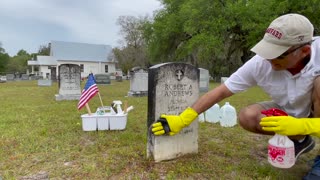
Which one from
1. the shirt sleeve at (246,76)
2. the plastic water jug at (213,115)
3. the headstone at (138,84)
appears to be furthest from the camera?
the headstone at (138,84)

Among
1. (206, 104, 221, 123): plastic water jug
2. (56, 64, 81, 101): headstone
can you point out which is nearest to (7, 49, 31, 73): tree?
(56, 64, 81, 101): headstone

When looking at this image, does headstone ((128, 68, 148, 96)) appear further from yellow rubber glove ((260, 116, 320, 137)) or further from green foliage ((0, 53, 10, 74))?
green foliage ((0, 53, 10, 74))

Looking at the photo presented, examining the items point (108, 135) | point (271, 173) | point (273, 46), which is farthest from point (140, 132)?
point (273, 46)

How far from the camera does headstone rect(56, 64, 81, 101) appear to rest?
383 inches

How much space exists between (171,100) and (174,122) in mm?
438

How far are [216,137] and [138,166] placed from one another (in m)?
1.68

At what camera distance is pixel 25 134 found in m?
4.32

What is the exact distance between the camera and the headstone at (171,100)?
118 inches

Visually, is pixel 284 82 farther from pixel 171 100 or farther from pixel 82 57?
pixel 82 57

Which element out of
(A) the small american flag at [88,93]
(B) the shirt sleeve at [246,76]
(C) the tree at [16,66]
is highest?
(C) the tree at [16,66]

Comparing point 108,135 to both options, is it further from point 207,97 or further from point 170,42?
point 170,42

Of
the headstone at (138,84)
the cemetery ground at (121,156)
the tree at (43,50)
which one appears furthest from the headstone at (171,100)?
the tree at (43,50)

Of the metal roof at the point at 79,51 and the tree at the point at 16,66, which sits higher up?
the metal roof at the point at 79,51

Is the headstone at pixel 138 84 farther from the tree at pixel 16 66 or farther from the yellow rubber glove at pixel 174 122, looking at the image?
the tree at pixel 16 66
